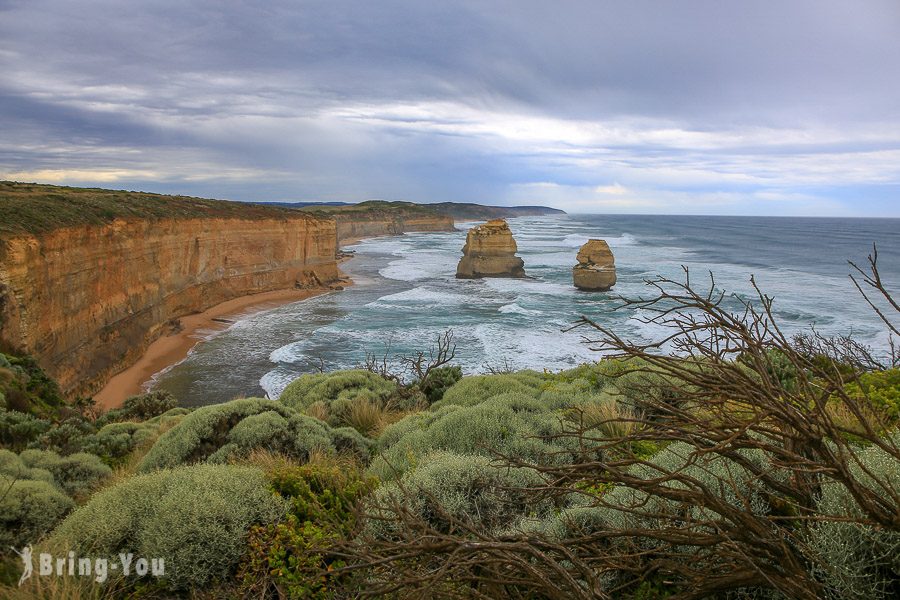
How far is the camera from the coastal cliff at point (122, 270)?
15914mm

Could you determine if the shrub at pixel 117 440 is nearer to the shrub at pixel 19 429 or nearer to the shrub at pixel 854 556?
the shrub at pixel 19 429

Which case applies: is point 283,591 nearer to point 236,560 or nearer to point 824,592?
point 236,560

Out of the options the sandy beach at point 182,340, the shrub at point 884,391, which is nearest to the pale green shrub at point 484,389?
the shrub at point 884,391

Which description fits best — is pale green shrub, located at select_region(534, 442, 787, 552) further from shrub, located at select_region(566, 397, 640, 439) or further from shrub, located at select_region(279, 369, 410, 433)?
shrub, located at select_region(279, 369, 410, 433)

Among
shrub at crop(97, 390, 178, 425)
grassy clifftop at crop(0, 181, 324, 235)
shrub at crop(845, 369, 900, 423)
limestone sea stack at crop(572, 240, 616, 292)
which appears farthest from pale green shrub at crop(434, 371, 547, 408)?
limestone sea stack at crop(572, 240, 616, 292)

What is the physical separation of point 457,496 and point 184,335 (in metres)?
25.2

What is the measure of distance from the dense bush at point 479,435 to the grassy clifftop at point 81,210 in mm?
16177

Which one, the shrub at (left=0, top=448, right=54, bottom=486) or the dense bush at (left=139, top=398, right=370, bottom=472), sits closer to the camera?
the shrub at (left=0, top=448, right=54, bottom=486)

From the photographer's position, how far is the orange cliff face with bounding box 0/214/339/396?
15.7m

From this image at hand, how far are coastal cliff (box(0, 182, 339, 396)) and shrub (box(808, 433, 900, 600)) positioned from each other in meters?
17.8

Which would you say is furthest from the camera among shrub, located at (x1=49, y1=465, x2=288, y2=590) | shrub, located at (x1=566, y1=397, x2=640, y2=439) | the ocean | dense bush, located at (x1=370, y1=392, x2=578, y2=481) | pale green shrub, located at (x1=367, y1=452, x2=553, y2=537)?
the ocean

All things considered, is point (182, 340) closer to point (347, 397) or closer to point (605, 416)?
point (347, 397)

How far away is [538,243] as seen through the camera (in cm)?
8231

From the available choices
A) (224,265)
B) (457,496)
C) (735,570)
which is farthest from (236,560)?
(224,265)
